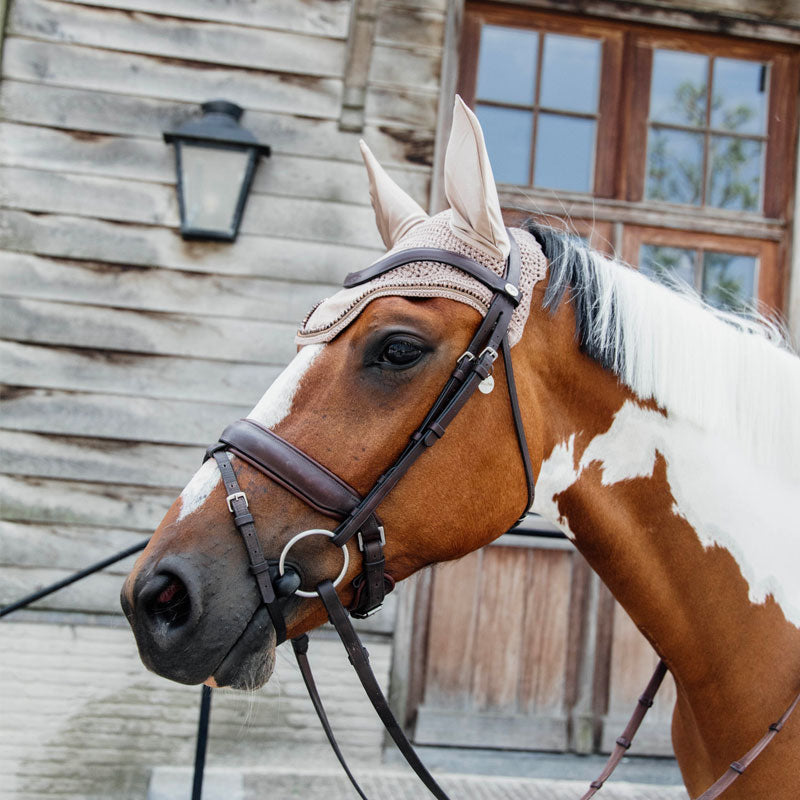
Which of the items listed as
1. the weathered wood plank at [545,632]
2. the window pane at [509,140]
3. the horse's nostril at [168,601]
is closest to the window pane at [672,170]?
the window pane at [509,140]

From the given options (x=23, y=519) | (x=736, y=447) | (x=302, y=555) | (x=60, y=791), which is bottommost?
(x=60, y=791)

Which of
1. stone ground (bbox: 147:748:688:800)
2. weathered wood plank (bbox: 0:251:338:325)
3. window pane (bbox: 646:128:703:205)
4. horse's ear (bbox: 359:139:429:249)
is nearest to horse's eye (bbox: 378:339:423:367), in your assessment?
horse's ear (bbox: 359:139:429:249)

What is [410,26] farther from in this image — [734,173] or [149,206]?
[734,173]

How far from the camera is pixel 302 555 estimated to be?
116 cm

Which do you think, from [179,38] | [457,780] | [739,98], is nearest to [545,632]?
[457,780]

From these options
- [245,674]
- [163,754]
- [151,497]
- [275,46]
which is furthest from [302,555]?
[275,46]

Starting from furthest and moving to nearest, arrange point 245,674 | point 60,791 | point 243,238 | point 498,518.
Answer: point 243,238 → point 60,791 → point 498,518 → point 245,674

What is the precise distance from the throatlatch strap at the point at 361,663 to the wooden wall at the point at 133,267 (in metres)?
1.79

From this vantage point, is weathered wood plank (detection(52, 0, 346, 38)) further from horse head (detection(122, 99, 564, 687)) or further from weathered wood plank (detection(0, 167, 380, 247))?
horse head (detection(122, 99, 564, 687))

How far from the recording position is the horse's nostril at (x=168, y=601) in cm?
108

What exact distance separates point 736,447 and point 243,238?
91.8 inches

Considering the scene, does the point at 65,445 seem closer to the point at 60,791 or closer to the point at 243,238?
the point at 243,238

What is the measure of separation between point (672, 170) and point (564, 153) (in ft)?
1.79

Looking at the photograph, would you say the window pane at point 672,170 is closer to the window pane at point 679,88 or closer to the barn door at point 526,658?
the window pane at point 679,88
